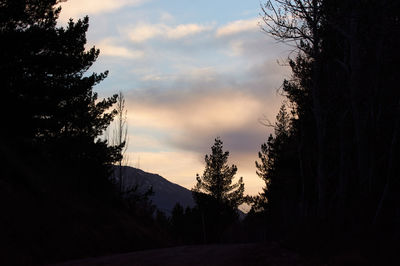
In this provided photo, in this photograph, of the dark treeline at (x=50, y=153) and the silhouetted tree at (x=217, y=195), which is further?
the silhouetted tree at (x=217, y=195)

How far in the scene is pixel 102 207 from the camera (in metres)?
28.3

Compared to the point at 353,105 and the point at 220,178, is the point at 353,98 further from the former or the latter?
the point at 220,178

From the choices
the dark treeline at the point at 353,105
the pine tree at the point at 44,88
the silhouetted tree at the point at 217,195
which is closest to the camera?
the dark treeline at the point at 353,105

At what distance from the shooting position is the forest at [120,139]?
14586mm

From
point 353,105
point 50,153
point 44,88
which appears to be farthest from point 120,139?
point 353,105

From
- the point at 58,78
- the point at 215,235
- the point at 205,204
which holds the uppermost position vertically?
the point at 58,78

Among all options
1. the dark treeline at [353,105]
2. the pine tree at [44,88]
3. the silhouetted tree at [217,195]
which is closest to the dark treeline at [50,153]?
the pine tree at [44,88]

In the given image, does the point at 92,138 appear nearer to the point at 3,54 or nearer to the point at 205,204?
the point at 3,54

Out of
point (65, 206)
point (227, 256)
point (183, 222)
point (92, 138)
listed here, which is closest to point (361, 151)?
point (227, 256)

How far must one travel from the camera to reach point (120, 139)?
39375mm

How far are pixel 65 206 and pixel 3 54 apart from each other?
321 inches

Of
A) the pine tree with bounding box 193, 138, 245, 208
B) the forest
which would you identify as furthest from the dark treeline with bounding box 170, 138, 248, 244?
the forest

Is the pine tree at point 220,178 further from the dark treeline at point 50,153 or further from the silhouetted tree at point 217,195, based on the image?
the dark treeline at point 50,153

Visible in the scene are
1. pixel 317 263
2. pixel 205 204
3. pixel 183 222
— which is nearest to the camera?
pixel 317 263
